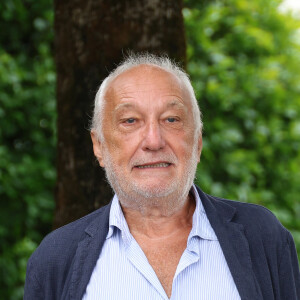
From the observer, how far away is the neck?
2.56 metres

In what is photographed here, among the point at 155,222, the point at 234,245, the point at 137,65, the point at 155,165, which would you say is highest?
the point at 137,65

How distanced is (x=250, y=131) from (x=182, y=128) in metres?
3.56

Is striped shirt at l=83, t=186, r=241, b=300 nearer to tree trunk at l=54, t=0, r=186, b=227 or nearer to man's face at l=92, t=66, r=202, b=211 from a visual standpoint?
man's face at l=92, t=66, r=202, b=211

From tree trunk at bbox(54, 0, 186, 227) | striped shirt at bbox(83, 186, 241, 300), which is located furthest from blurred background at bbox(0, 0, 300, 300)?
striped shirt at bbox(83, 186, 241, 300)

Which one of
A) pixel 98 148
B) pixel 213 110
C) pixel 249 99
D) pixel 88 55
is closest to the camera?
pixel 98 148

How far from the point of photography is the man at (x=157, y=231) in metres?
2.32

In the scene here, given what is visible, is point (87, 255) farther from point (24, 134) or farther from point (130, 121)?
point (24, 134)

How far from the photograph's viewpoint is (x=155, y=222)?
258 cm

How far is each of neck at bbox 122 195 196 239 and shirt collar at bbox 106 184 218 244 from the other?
7cm

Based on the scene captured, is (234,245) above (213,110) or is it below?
below

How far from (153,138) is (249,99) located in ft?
12.0

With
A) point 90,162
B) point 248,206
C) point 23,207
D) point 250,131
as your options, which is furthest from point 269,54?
point 248,206

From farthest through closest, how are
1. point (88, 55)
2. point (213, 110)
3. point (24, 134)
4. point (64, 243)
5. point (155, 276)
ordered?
point (213, 110) → point (24, 134) → point (88, 55) → point (64, 243) → point (155, 276)

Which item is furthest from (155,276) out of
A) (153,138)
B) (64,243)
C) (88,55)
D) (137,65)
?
(88,55)
